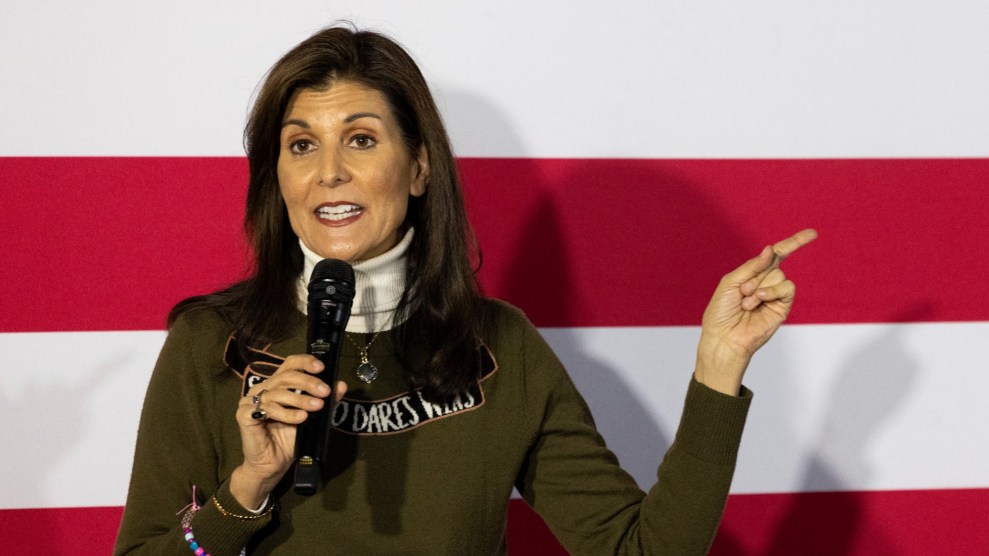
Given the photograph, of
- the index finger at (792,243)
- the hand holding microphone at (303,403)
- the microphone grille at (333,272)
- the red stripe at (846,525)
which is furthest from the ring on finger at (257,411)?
the red stripe at (846,525)

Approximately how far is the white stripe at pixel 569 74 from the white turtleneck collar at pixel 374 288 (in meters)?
0.43

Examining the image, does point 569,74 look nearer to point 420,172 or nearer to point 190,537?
point 420,172

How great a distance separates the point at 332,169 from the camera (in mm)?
1270

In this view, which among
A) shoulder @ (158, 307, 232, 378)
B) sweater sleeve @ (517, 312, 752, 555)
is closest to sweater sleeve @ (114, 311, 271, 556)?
shoulder @ (158, 307, 232, 378)

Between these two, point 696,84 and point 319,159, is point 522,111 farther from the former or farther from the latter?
point 319,159

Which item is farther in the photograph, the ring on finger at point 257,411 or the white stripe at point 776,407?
the white stripe at point 776,407

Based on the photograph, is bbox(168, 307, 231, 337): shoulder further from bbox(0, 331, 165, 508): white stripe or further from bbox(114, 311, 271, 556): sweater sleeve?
bbox(0, 331, 165, 508): white stripe

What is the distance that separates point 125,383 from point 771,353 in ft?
3.28

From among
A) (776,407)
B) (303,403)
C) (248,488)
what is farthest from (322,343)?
(776,407)

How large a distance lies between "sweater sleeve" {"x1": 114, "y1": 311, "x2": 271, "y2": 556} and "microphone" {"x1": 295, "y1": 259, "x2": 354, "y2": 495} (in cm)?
26

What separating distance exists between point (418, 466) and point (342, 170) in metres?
0.34

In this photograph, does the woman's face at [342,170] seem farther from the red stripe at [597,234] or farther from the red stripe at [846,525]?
the red stripe at [846,525]

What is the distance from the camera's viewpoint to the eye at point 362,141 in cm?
131

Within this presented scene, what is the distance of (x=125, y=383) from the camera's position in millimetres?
1704
